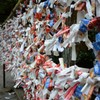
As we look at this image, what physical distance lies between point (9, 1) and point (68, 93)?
13503 millimetres

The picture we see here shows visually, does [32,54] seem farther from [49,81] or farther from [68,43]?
[68,43]

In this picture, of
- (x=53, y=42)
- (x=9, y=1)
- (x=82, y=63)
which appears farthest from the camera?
(x=9, y=1)

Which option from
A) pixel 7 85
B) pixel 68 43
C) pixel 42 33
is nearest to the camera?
pixel 68 43

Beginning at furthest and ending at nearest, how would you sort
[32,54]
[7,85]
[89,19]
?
1. [7,85]
2. [32,54]
3. [89,19]

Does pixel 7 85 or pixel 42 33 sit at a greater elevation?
pixel 42 33

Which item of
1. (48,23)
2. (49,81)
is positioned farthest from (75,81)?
(48,23)

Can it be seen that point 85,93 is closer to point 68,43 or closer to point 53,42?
point 68,43

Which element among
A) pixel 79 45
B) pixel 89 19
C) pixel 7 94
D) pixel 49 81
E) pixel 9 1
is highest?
pixel 9 1

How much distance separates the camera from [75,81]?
159 centimetres

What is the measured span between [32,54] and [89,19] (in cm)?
184

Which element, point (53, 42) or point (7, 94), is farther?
point (7, 94)

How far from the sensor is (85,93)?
1.49 meters

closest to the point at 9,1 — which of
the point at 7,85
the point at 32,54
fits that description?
the point at 7,85

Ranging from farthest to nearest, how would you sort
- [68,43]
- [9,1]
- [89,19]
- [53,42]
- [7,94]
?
1. [9,1]
2. [7,94]
3. [53,42]
4. [68,43]
5. [89,19]
